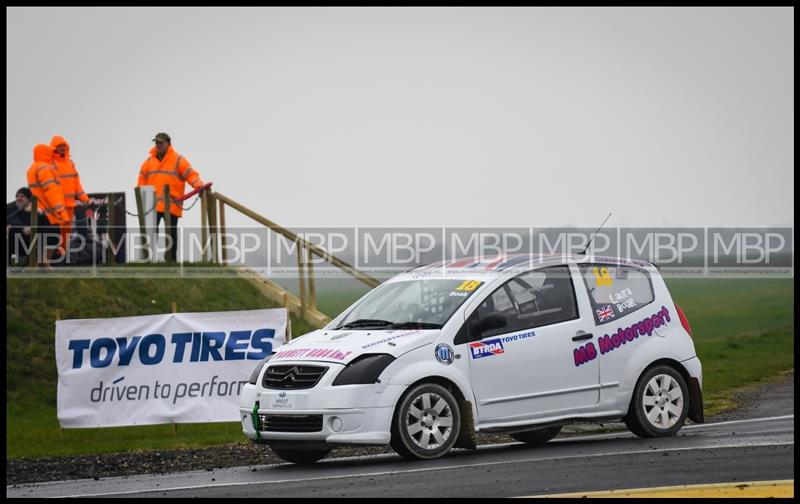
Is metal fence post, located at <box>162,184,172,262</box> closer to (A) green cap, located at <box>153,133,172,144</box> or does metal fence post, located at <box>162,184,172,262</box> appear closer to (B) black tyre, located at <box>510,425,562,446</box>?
(A) green cap, located at <box>153,133,172,144</box>

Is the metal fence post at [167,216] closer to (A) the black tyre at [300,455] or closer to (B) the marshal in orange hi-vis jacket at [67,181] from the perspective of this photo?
(B) the marshal in orange hi-vis jacket at [67,181]

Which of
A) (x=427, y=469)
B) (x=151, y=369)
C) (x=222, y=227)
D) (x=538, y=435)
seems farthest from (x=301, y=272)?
(x=427, y=469)

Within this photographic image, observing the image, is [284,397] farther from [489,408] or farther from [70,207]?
[70,207]

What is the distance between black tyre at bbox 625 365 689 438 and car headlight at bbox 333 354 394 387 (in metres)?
2.83

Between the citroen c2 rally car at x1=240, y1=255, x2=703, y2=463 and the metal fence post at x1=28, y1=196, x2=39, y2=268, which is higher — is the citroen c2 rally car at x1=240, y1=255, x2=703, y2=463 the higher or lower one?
the lower one

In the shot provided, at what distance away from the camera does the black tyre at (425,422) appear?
12922mm

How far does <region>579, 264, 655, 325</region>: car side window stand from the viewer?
14.4 metres

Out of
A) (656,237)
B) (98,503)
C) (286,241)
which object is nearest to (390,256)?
(286,241)

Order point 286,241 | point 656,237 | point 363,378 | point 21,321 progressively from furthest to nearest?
point 656,237, point 286,241, point 21,321, point 363,378

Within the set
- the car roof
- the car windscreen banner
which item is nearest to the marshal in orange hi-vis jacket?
the car windscreen banner

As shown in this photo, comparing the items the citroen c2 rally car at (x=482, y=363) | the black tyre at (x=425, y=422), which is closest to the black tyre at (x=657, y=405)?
the citroen c2 rally car at (x=482, y=363)

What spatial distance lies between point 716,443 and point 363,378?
11.2 ft

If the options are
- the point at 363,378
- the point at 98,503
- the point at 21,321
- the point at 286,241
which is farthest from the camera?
the point at 286,241

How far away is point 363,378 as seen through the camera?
12.8 metres
